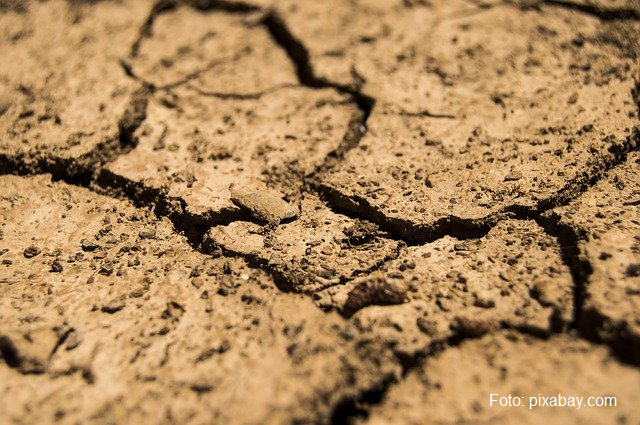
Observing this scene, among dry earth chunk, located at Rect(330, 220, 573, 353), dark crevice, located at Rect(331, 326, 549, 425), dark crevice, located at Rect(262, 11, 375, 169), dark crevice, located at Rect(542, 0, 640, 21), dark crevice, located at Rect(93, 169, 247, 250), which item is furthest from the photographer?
dark crevice, located at Rect(542, 0, 640, 21)

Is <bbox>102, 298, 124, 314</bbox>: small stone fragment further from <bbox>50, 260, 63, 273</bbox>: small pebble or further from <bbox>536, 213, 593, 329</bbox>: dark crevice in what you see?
<bbox>536, 213, 593, 329</bbox>: dark crevice

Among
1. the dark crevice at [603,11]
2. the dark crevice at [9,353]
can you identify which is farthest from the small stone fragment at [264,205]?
the dark crevice at [603,11]

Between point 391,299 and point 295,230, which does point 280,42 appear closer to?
point 295,230

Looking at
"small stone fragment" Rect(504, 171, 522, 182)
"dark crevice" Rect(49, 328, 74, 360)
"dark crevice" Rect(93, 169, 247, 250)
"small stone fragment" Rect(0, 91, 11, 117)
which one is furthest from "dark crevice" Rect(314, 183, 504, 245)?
"small stone fragment" Rect(0, 91, 11, 117)

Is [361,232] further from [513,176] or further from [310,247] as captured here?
[513,176]

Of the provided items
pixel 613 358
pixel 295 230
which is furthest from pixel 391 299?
pixel 613 358
